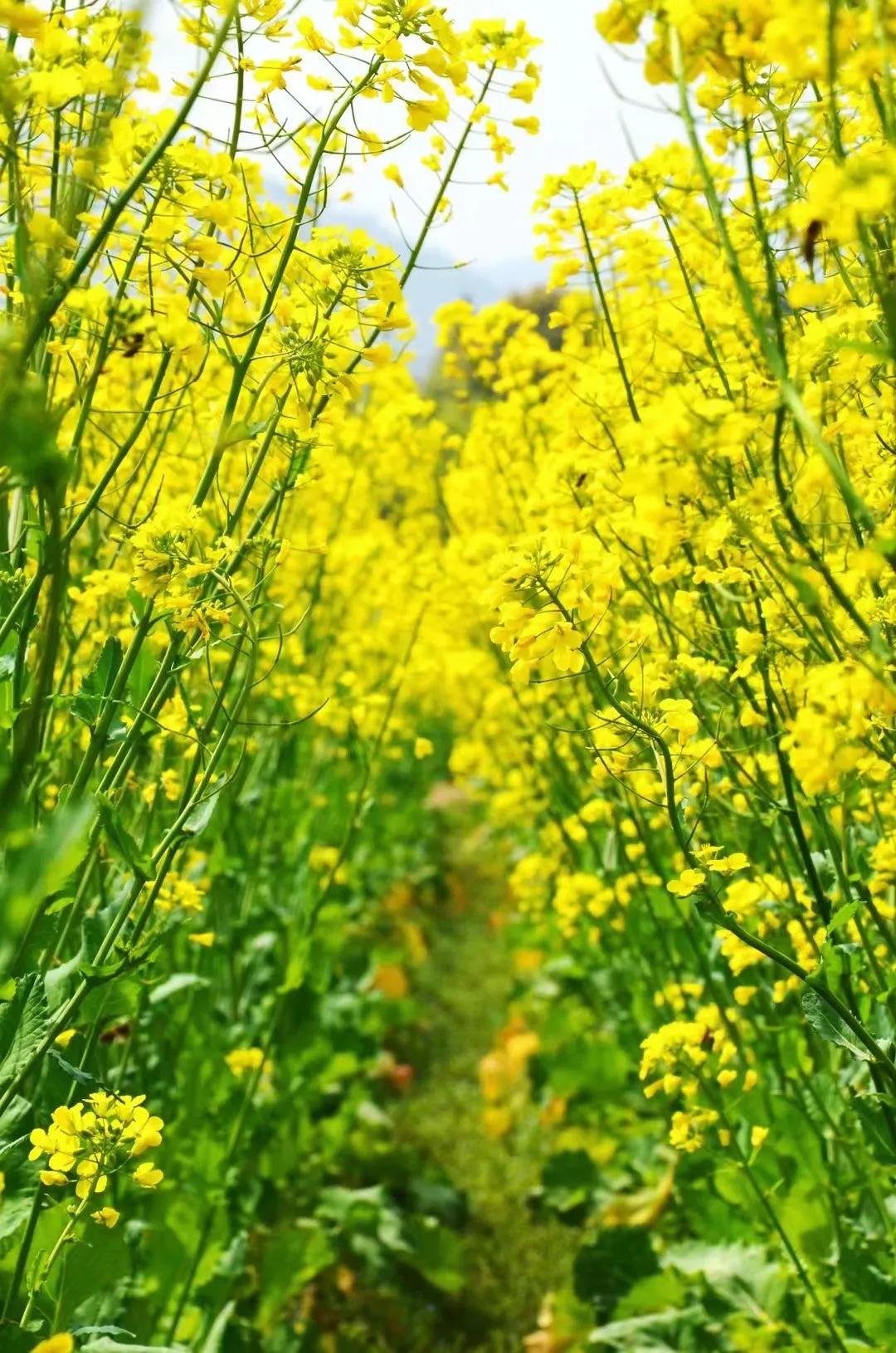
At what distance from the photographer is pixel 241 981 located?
3609 millimetres

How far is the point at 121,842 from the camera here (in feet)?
5.03

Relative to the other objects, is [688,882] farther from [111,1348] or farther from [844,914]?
[111,1348]

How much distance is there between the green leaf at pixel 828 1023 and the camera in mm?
1522

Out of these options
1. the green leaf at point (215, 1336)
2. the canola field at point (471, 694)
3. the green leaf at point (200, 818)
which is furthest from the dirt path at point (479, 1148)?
the green leaf at point (200, 818)

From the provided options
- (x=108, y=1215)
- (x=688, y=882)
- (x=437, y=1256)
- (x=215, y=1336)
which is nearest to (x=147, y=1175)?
(x=108, y=1215)

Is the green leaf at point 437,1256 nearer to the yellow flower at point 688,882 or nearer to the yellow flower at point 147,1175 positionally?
the yellow flower at point 147,1175

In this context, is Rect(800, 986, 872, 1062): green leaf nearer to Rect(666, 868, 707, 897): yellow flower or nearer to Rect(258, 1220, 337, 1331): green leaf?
Rect(666, 868, 707, 897): yellow flower

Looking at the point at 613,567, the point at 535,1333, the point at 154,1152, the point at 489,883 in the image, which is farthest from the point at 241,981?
the point at 489,883

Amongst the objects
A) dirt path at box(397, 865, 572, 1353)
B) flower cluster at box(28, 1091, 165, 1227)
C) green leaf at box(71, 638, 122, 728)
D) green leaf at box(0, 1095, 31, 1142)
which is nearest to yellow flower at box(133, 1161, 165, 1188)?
flower cluster at box(28, 1091, 165, 1227)

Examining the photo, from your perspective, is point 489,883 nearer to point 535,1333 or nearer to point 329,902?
point 329,902

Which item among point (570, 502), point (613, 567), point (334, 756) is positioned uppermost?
point (334, 756)

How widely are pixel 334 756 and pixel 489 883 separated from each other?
352 cm

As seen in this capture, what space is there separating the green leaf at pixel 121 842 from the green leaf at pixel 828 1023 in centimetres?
88

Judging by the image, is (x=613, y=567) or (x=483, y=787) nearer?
(x=613, y=567)
